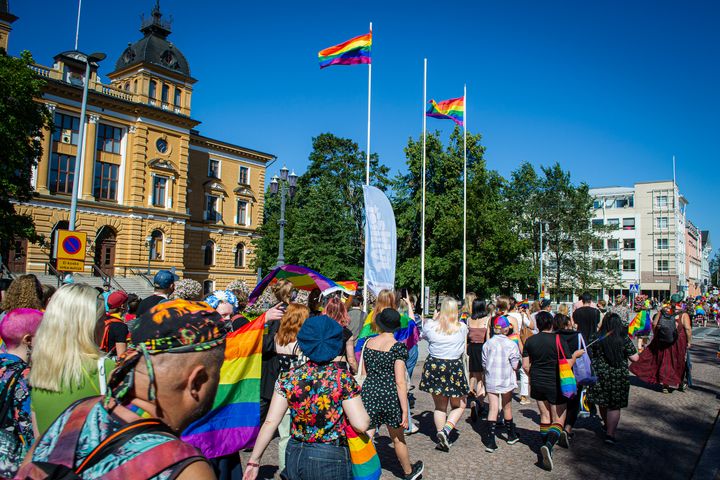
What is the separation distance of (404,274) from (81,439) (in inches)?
1451

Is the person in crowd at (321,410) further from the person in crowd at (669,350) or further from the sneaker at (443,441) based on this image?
the person in crowd at (669,350)

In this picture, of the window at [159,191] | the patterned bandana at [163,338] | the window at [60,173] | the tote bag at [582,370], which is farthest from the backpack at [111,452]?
the window at [159,191]

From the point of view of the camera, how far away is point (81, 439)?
5.25 ft

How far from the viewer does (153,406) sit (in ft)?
5.96

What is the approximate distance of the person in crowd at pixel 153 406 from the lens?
5.09ft

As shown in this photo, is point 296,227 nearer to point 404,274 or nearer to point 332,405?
point 404,274

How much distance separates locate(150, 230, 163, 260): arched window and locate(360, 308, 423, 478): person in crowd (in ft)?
135

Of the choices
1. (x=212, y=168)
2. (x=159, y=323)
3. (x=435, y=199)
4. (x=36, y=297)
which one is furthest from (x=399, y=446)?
(x=212, y=168)

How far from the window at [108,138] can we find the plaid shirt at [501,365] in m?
40.9

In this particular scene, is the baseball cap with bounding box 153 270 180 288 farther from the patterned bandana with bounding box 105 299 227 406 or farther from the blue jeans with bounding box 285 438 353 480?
the patterned bandana with bounding box 105 299 227 406

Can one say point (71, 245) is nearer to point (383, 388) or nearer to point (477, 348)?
point (477, 348)

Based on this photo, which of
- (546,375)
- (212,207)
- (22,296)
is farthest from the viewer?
(212,207)


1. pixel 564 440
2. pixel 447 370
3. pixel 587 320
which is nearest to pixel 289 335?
pixel 447 370

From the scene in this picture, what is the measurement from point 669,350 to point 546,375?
22.3ft
